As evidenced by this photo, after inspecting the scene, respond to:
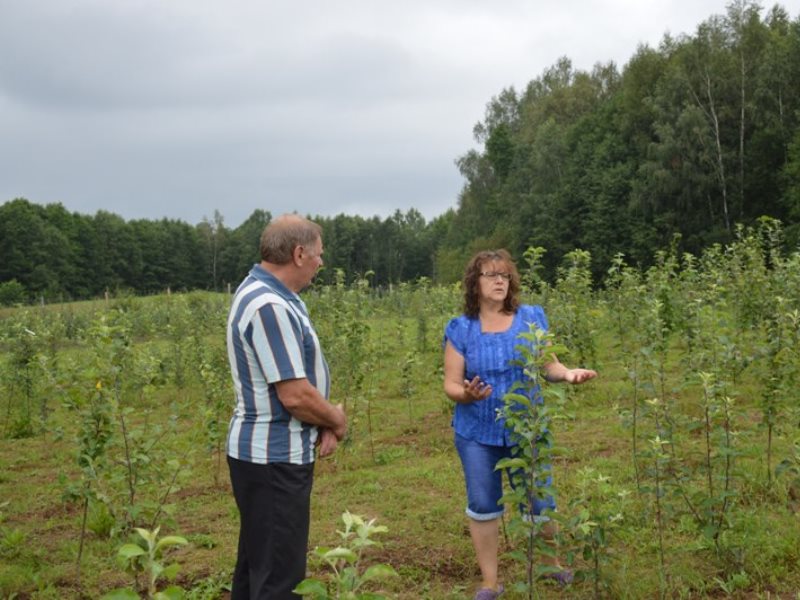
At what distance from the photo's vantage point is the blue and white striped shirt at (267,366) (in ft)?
9.27

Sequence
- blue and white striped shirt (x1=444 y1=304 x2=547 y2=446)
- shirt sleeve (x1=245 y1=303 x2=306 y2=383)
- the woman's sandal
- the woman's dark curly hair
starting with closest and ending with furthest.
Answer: shirt sleeve (x1=245 y1=303 x2=306 y2=383)
blue and white striped shirt (x1=444 y1=304 x2=547 y2=446)
the woman's sandal
the woman's dark curly hair

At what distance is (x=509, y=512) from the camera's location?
17.3 ft

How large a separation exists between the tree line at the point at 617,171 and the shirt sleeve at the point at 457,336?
23.8ft

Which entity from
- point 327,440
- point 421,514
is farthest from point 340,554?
point 421,514

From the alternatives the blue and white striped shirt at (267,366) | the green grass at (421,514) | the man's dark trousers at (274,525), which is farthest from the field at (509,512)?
the blue and white striped shirt at (267,366)

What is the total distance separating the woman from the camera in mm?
3670

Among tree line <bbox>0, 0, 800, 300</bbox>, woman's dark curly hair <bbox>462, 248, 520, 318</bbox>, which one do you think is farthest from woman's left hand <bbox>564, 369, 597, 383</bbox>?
tree line <bbox>0, 0, 800, 300</bbox>

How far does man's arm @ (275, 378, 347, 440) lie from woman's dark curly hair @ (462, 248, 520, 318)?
1.30 metres

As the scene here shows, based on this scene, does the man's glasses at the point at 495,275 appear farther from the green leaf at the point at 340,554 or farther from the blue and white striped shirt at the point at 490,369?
the green leaf at the point at 340,554

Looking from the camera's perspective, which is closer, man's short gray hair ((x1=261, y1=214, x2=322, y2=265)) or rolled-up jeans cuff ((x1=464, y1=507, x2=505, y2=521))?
man's short gray hair ((x1=261, y1=214, x2=322, y2=265))

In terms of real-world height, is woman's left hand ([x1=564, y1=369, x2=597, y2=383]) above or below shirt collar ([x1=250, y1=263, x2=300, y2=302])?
below

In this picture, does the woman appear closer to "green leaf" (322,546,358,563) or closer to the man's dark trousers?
the man's dark trousers

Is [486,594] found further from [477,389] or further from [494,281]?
[494,281]

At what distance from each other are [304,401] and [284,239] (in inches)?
26.5
